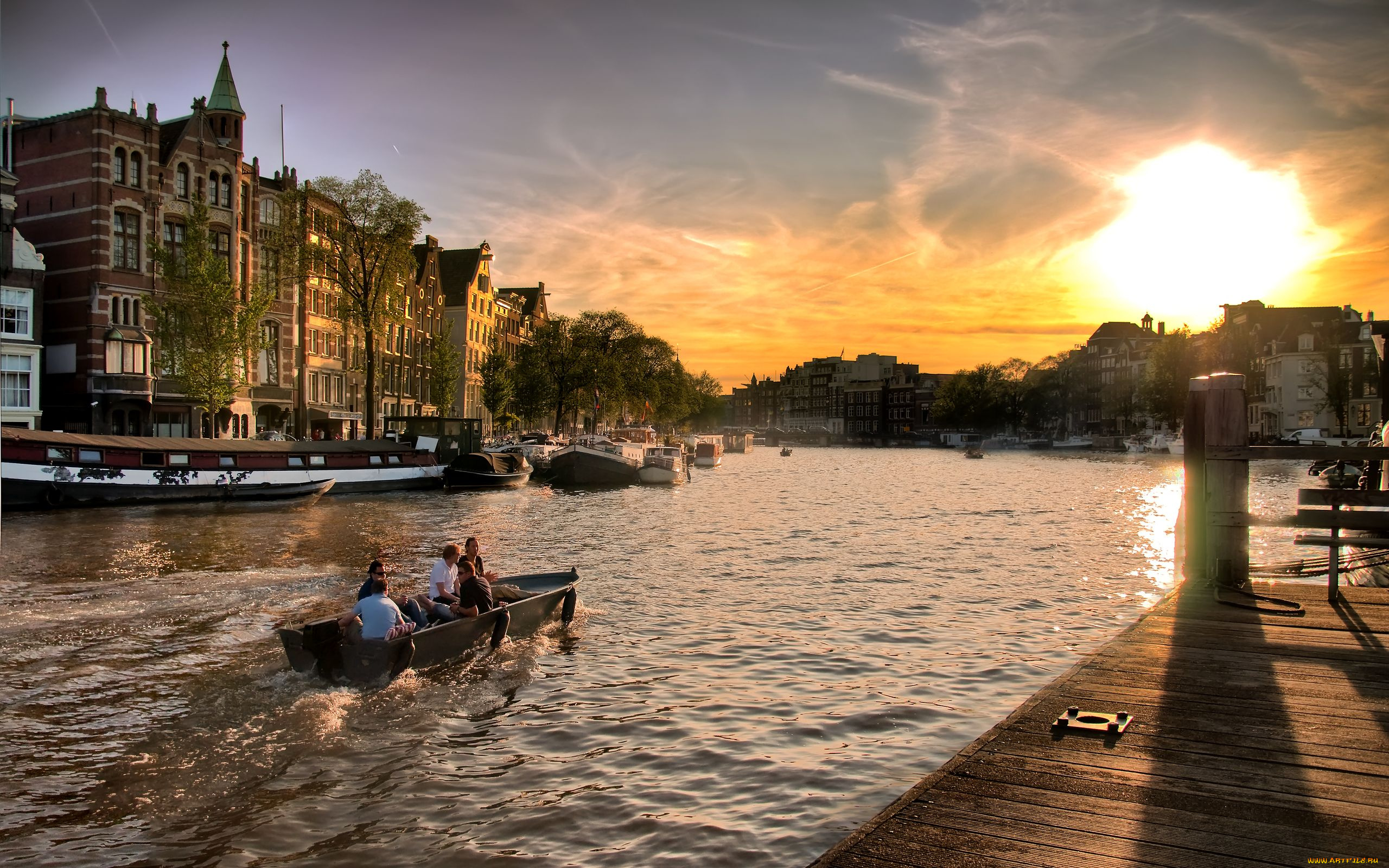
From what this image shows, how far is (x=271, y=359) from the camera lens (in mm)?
62469

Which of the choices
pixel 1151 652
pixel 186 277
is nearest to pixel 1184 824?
pixel 1151 652

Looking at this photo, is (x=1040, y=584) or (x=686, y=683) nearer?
(x=686, y=683)

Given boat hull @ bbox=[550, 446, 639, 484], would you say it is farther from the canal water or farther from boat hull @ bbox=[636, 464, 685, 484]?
the canal water

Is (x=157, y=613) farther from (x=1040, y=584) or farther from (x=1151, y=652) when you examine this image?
(x=1040, y=584)

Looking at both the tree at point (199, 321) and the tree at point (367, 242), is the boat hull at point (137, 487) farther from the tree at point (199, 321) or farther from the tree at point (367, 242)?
the tree at point (367, 242)

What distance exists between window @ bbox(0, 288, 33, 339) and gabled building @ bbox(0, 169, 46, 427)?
3cm

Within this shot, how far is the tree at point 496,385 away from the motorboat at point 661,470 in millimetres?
26802

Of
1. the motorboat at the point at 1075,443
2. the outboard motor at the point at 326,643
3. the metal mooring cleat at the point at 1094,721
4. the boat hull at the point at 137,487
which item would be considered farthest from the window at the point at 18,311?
the motorboat at the point at 1075,443

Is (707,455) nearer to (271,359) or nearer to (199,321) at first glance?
(271,359)

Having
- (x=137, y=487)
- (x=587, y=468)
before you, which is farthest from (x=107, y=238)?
(x=587, y=468)

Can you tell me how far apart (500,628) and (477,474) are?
40201 millimetres

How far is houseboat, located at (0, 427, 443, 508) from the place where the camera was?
35531mm

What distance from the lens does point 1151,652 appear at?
9711mm

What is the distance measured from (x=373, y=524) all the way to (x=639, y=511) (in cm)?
1237
